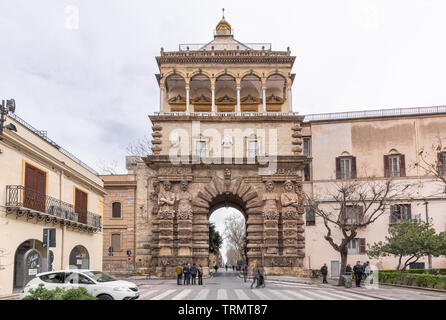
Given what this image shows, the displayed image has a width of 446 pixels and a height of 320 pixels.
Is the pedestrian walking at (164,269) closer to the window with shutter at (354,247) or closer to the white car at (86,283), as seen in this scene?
the window with shutter at (354,247)

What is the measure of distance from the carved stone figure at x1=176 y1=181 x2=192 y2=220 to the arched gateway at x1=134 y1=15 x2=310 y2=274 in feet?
0.27

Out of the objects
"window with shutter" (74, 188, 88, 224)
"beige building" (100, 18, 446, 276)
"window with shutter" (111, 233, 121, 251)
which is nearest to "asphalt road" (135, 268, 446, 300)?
"window with shutter" (74, 188, 88, 224)

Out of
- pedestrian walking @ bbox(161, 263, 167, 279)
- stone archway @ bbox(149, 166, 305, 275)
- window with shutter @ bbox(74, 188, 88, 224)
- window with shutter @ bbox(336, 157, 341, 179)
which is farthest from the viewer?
window with shutter @ bbox(336, 157, 341, 179)

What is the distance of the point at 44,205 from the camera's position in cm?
2491

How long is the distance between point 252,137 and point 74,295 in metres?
30.8

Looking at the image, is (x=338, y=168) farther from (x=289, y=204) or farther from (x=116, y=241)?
(x=116, y=241)

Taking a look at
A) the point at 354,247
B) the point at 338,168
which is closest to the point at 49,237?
the point at 354,247

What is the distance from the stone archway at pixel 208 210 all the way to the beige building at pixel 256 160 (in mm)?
83

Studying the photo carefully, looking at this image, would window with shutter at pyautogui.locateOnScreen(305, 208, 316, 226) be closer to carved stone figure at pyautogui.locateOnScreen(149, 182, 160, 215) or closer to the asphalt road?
the asphalt road

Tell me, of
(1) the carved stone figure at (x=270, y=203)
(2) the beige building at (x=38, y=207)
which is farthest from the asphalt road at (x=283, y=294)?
(1) the carved stone figure at (x=270, y=203)

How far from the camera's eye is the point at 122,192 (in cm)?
4766

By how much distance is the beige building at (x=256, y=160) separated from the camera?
40.8 metres

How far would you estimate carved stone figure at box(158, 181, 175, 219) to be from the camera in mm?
40281
